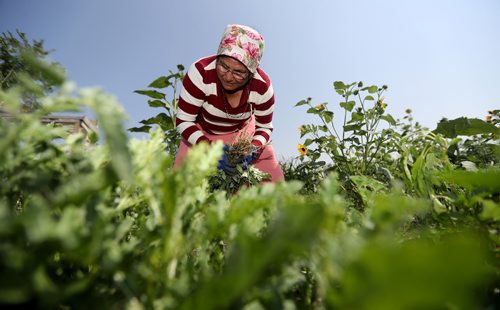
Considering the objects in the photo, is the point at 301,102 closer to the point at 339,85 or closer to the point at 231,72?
the point at 339,85

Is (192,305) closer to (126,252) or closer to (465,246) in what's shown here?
(126,252)

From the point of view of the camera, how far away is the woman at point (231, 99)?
2.41 m

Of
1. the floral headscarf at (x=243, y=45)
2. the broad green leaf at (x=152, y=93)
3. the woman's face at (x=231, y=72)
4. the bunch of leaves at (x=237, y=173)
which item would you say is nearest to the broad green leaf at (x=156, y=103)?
the broad green leaf at (x=152, y=93)

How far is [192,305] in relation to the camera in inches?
12.1

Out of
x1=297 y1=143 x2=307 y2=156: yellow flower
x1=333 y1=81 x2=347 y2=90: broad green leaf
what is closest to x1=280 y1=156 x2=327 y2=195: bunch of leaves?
x1=297 y1=143 x2=307 y2=156: yellow flower

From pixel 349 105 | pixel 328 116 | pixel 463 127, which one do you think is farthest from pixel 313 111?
pixel 463 127

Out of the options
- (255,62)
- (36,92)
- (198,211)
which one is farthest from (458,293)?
(255,62)

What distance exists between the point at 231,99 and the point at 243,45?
53 cm

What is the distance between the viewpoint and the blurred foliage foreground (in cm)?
23

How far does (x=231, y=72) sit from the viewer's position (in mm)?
2404

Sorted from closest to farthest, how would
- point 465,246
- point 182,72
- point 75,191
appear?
point 465,246, point 75,191, point 182,72

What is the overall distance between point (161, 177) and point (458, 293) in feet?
1.22

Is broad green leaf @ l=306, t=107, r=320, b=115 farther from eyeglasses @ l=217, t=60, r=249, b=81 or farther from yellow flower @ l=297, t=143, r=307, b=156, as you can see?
eyeglasses @ l=217, t=60, r=249, b=81

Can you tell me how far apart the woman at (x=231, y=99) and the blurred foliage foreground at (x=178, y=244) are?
69.2 inches
